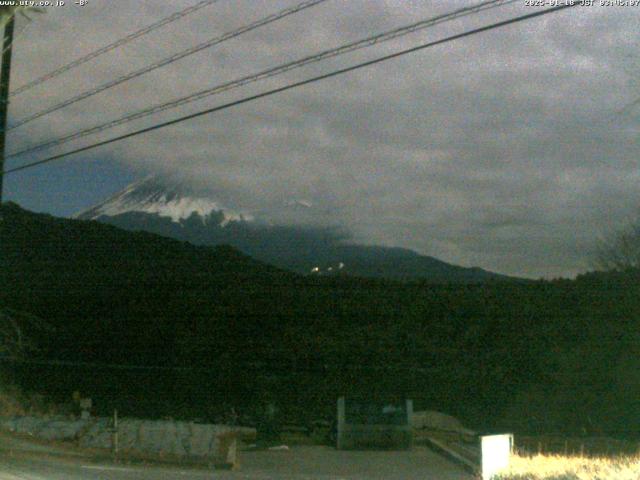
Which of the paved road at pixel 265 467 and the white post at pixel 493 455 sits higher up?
the white post at pixel 493 455

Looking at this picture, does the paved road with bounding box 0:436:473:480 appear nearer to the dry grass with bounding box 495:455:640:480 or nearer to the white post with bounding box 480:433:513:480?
the white post with bounding box 480:433:513:480

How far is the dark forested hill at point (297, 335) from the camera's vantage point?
2697cm

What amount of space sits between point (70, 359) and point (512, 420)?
17164 mm

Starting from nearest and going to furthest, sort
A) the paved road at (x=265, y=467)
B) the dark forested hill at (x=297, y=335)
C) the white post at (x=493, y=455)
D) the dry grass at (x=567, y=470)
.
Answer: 1. the dry grass at (x=567, y=470)
2. the white post at (x=493, y=455)
3. the paved road at (x=265, y=467)
4. the dark forested hill at (x=297, y=335)

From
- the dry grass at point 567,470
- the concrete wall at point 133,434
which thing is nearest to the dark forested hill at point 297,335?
the concrete wall at point 133,434

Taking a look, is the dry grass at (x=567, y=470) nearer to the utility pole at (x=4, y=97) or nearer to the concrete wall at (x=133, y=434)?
the concrete wall at (x=133, y=434)

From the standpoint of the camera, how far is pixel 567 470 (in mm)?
10172

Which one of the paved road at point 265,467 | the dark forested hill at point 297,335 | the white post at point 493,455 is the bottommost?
the paved road at point 265,467

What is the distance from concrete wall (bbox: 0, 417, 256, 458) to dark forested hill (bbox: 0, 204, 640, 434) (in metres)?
6.73

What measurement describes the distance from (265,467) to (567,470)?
8.29m

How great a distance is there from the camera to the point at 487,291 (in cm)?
3047

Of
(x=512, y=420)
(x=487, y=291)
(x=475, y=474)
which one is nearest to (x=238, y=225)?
(x=487, y=291)

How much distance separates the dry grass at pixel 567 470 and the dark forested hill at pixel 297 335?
14199mm

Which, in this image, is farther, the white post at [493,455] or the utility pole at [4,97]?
the utility pole at [4,97]
